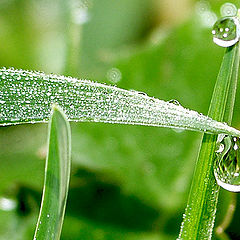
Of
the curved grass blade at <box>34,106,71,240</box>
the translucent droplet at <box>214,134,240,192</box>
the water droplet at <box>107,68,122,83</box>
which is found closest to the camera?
the curved grass blade at <box>34,106,71,240</box>

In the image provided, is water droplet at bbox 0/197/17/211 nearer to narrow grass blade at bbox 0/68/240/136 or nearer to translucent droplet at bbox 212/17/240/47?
narrow grass blade at bbox 0/68/240/136

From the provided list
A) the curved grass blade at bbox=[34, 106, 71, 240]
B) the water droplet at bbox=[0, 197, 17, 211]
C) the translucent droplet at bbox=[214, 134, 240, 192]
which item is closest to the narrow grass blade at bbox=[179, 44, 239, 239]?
the translucent droplet at bbox=[214, 134, 240, 192]

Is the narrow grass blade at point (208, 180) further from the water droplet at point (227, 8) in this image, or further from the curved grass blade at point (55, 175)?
the water droplet at point (227, 8)

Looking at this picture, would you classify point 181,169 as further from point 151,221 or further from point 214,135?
point 214,135

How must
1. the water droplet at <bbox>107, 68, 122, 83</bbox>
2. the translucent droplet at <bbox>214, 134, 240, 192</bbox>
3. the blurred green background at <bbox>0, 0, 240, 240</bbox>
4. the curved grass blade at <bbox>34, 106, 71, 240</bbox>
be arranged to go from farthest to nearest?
the water droplet at <bbox>107, 68, 122, 83</bbox> < the blurred green background at <bbox>0, 0, 240, 240</bbox> < the translucent droplet at <bbox>214, 134, 240, 192</bbox> < the curved grass blade at <bbox>34, 106, 71, 240</bbox>

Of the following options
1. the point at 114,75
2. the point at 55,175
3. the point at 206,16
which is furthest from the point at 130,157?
the point at 55,175

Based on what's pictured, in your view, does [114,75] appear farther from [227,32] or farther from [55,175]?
[55,175]

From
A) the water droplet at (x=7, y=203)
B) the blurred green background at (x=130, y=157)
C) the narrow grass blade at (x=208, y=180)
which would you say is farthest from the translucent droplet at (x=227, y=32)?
the water droplet at (x=7, y=203)
